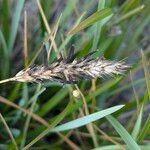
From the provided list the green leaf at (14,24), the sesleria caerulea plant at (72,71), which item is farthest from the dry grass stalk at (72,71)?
the green leaf at (14,24)

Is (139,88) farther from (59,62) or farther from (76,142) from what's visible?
(59,62)

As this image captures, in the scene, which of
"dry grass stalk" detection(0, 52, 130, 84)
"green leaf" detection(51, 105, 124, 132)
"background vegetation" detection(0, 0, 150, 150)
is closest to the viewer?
"dry grass stalk" detection(0, 52, 130, 84)

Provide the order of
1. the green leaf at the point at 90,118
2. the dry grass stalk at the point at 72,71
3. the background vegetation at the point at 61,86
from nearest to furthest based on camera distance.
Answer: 1. the dry grass stalk at the point at 72,71
2. the green leaf at the point at 90,118
3. the background vegetation at the point at 61,86

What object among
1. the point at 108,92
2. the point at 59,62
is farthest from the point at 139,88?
the point at 59,62

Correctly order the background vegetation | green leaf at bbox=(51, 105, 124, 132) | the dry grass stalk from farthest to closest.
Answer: the background vegetation → green leaf at bbox=(51, 105, 124, 132) → the dry grass stalk

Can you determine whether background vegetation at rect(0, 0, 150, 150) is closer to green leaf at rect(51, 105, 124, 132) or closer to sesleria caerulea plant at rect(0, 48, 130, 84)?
green leaf at rect(51, 105, 124, 132)

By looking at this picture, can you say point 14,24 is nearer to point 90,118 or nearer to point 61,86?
point 61,86

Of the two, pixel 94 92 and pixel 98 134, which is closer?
pixel 94 92

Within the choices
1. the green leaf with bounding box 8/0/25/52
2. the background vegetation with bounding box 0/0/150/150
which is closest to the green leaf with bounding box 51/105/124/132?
the background vegetation with bounding box 0/0/150/150

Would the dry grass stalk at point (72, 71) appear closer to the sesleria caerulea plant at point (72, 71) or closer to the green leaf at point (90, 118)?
the sesleria caerulea plant at point (72, 71)
